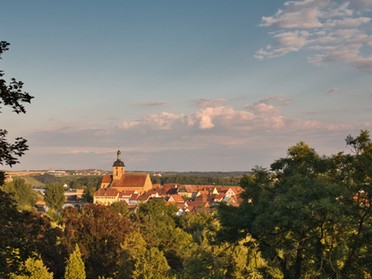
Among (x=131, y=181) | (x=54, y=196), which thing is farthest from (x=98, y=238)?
(x=131, y=181)

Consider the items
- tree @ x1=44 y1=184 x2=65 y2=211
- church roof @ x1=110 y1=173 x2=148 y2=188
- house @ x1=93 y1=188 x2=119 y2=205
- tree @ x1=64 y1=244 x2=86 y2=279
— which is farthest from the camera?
church roof @ x1=110 y1=173 x2=148 y2=188

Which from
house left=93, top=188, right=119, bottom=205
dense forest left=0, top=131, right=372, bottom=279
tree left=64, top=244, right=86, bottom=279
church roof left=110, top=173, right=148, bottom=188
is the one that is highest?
dense forest left=0, top=131, right=372, bottom=279

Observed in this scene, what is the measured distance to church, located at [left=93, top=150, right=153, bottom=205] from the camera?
159m

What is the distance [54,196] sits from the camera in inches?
5177

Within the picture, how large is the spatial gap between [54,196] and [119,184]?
4504cm

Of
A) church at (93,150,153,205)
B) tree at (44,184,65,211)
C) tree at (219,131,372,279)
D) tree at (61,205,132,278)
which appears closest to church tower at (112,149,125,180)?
church at (93,150,153,205)

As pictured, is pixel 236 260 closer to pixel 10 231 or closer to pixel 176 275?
pixel 176 275

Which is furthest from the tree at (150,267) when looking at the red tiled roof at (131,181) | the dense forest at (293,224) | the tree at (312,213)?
the red tiled roof at (131,181)

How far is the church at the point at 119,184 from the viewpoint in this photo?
159375 millimetres

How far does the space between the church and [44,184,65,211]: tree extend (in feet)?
87.2

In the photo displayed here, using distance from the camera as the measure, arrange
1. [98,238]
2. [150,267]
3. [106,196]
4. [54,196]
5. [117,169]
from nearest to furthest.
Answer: [150,267] < [98,238] < [54,196] < [106,196] < [117,169]

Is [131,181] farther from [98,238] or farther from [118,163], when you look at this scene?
[98,238]

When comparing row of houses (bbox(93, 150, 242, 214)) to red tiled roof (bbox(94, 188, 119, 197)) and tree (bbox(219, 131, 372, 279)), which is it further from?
tree (bbox(219, 131, 372, 279))

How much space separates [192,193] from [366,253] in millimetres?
171290
